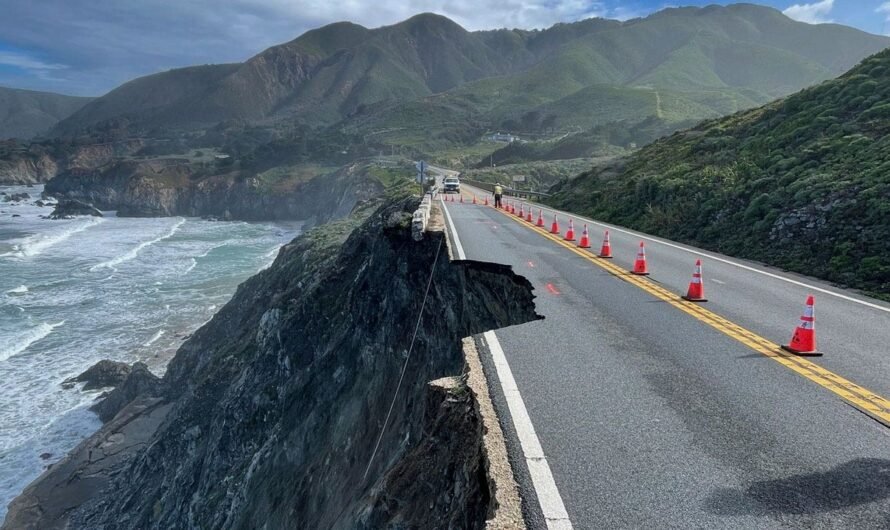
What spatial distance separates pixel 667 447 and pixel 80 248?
77.6 metres

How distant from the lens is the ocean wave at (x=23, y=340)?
35844mm

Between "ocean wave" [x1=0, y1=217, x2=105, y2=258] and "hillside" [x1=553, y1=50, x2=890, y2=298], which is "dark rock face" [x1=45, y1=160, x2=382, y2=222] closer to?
"ocean wave" [x1=0, y1=217, x2=105, y2=258]

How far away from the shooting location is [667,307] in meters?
9.68

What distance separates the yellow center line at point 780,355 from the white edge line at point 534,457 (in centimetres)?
340

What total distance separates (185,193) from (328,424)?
370 feet

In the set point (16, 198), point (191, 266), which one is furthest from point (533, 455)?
point (16, 198)

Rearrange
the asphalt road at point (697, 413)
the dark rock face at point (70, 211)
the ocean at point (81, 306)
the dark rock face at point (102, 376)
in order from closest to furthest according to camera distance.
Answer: the asphalt road at point (697, 413) → the ocean at point (81, 306) → the dark rock face at point (102, 376) → the dark rock face at point (70, 211)

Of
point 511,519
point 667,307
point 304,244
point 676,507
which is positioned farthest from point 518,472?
point 304,244

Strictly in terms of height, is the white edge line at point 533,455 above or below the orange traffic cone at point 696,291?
below

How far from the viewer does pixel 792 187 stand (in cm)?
1589

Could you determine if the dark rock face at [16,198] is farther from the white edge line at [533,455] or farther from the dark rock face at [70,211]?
the white edge line at [533,455]

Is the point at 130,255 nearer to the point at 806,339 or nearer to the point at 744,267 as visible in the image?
the point at 744,267

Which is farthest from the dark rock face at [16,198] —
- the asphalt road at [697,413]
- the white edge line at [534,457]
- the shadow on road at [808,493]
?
the shadow on road at [808,493]

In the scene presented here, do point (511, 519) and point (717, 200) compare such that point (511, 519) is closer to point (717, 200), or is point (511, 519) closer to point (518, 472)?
point (518, 472)
